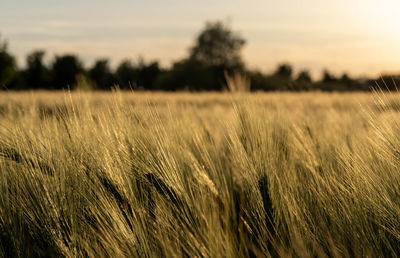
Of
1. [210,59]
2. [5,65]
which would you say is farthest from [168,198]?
[210,59]

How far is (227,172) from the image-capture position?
1688mm

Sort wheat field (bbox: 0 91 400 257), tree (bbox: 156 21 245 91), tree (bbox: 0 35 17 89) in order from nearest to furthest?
wheat field (bbox: 0 91 400 257) → tree (bbox: 0 35 17 89) → tree (bbox: 156 21 245 91)

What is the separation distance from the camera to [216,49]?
32469mm

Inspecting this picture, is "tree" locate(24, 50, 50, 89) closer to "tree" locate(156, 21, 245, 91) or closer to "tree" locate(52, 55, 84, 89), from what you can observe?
"tree" locate(52, 55, 84, 89)

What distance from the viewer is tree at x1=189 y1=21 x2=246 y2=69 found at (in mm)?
32281

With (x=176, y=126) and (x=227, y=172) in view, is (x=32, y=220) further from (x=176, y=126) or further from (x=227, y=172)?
(x=227, y=172)

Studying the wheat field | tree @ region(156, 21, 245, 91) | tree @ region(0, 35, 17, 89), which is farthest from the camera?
tree @ region(156, 21, 245, 91)

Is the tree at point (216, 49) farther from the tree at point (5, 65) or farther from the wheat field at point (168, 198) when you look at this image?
the wheat field at point (168, 198)

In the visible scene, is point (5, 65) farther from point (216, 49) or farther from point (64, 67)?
Result: point (216, 49)

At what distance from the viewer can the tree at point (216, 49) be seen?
32.3m

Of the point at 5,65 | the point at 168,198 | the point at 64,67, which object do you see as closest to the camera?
the point at 168,198

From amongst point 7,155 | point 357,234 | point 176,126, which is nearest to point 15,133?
point 7,155

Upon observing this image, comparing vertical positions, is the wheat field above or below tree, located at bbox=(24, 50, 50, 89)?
below

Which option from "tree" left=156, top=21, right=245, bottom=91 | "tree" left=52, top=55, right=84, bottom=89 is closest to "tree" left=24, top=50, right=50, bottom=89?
"tree" left=52, top=55, right=84, bottom=89
